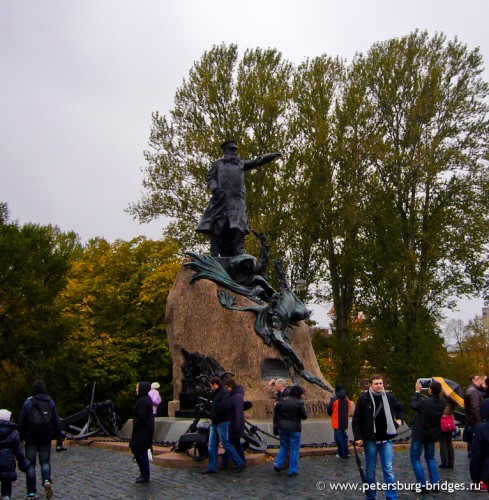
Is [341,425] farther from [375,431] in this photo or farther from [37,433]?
[37,433]

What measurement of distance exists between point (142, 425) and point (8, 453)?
188cm

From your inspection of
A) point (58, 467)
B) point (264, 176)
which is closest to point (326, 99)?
point (264, 176)

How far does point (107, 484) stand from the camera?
868 cm

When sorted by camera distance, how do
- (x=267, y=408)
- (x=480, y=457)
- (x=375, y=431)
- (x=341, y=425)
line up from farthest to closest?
(x=267, y=408), (x=341, y=425), (x=375, y=431), (x=480, y=457)

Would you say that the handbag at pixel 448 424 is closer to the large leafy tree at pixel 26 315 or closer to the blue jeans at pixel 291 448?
the blue jeans at pixel 291 448

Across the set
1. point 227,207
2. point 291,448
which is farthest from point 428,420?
point 227,207

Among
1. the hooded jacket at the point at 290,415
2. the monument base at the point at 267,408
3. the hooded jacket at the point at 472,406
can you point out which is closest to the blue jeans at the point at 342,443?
the monument base at the point at 267,408

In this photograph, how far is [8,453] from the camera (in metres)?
7.17

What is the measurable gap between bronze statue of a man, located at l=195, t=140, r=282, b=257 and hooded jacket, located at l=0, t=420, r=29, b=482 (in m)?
8.48

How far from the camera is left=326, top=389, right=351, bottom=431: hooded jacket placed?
11.1m

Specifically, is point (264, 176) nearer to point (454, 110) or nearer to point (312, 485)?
point (454, 110)

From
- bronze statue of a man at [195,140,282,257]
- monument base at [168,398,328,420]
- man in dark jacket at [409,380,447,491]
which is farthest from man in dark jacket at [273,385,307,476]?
bronze statue of a man at [195,140,282,257]

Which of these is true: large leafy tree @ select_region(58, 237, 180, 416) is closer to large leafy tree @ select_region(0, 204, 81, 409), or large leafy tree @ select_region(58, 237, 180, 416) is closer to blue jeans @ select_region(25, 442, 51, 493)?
large leafy tree @ select_region(0, 204, 81, 409)

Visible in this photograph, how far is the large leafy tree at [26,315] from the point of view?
77.4 feet
